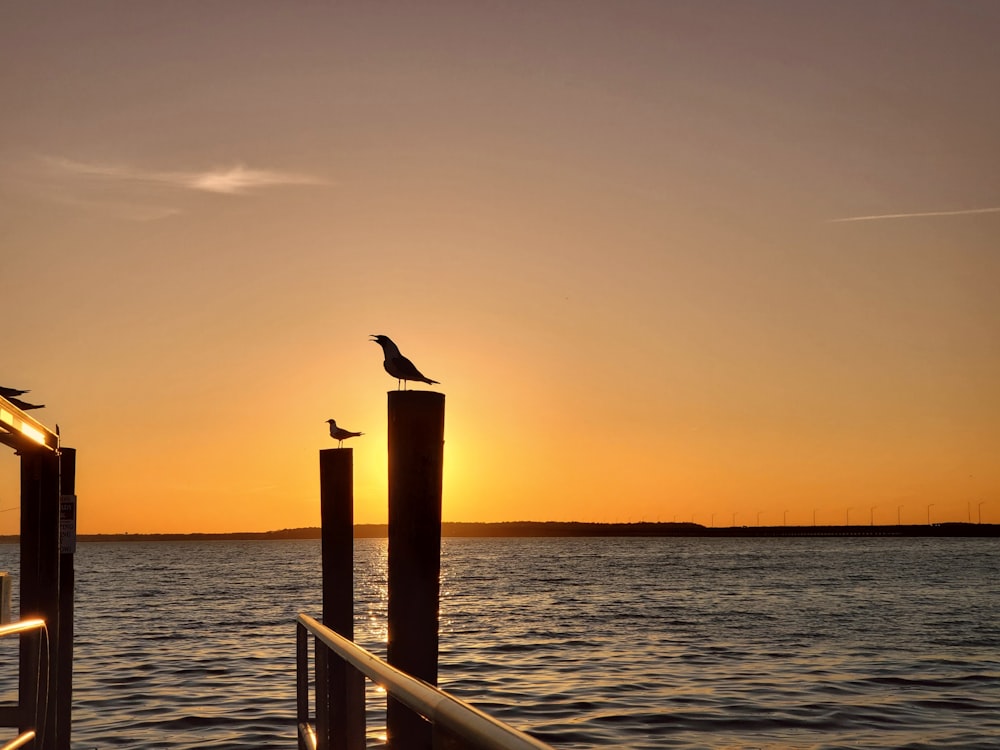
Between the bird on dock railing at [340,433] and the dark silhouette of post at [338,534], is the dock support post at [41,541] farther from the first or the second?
the bird on dock railing at [340,433]

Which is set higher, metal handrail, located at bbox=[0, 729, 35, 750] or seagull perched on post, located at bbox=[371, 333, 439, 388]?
seagull perched on post, located at bbox=[371, 333, 439, 388]

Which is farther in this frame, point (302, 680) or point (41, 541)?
point (41, 541)

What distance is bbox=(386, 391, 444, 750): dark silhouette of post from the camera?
618 cm

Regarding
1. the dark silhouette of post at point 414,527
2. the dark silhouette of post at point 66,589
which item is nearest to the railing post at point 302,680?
the dark silhouette of post at point 414,527

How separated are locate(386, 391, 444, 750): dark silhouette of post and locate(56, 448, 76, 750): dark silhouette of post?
15.5 ft

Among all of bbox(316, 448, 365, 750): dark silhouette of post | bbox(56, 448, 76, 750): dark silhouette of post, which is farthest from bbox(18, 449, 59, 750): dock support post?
bbox(316, 448, 365, 750): dark silhouette of post

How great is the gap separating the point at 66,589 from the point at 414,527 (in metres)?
5.32

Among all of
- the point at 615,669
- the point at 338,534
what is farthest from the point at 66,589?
the point at 615,669

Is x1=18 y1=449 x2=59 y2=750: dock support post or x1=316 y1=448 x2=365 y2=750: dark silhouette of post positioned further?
x1=316 y1=448 x2=365 y2=750: dark silhouette of post

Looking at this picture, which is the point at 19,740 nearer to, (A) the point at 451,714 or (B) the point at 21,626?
(B) the point at 21,626

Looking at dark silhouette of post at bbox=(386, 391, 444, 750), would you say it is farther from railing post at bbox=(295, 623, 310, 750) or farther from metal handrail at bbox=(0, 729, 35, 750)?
metal handrail at bbox=(0, 729, 35, 750)

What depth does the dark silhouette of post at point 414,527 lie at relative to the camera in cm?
618

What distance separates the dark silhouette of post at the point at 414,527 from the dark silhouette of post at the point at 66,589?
15.5ft

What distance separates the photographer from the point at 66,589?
33.7ft
